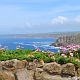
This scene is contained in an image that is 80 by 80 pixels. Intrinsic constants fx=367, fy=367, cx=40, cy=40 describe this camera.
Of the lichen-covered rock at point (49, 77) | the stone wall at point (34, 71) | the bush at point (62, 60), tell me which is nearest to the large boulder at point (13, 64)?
the stone wall at point (34, 71)

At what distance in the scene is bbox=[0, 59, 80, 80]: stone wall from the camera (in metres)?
9.59

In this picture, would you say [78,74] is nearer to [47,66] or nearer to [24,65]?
[47,66]

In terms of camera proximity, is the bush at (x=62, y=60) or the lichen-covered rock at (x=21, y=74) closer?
the lichen-covered rock at (x=21, y=74)

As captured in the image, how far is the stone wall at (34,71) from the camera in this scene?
9594 millimetres

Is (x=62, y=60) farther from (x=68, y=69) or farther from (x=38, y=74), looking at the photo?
(x=38, y=74)

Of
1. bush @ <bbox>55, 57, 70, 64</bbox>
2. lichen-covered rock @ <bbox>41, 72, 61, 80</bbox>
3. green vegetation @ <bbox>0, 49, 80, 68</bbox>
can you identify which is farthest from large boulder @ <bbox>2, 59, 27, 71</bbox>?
bush @ <bbox>55, 57, 70, 64</bbox>

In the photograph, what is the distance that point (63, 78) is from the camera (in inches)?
379

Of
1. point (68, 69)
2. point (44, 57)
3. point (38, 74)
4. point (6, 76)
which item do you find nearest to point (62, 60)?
point (68, 69)

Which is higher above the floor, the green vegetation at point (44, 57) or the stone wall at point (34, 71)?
the green vegetation at point (44, 57)

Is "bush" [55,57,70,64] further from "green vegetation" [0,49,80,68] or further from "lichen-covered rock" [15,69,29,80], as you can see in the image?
"lichen-covered rock" [15,69,29,80]

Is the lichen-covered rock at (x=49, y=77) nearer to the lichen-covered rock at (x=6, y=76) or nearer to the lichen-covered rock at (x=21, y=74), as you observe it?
the lichen-covered rock at (x=21, y=74)

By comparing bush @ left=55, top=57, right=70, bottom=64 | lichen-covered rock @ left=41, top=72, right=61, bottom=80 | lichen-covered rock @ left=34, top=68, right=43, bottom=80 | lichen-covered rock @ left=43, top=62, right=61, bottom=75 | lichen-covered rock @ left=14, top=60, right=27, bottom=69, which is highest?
bush @ left=55, top=57, right=70, bottom=64

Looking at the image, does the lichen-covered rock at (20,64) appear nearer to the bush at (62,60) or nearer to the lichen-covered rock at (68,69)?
the bush at (62,60)

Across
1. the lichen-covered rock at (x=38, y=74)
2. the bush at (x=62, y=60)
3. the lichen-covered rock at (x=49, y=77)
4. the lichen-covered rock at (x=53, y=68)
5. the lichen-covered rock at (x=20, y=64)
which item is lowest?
the lichen-covered rock at (x=49, y=77)
